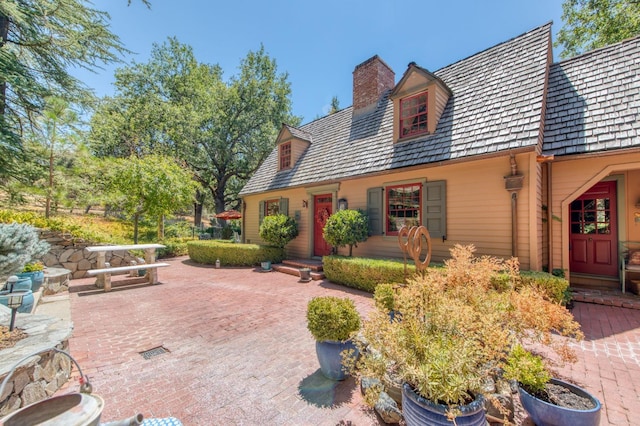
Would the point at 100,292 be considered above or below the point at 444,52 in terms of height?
below

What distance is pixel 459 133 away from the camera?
690cm

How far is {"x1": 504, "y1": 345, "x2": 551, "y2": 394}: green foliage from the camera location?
91.1 inches

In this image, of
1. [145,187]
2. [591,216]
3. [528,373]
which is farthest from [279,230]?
[591,216]

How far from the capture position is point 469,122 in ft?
22.8

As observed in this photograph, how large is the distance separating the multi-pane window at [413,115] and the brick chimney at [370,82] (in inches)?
96.8

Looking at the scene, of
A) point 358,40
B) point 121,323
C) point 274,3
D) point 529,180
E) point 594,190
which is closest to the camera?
point 121,323

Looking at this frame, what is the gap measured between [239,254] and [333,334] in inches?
344

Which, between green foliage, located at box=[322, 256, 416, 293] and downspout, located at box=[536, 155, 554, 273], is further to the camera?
green foliage, located at box=[322, 256, 416, 293]

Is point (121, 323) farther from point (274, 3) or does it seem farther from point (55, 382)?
point (274, 3)

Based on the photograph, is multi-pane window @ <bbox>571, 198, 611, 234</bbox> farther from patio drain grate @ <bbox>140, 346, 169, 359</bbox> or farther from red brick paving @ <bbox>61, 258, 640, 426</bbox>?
patio drain grate @ <bbox>140, 346, 169, 359</bbox>

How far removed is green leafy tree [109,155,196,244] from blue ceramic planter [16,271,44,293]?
630 cm

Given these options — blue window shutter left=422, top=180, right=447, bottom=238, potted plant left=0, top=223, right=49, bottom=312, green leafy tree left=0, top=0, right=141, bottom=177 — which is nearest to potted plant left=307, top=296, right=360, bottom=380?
potted plant left=0, top=223, right=49, bottom=312

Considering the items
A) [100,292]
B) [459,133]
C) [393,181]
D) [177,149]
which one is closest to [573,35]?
[459,133]

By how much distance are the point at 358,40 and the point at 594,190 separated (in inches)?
421
